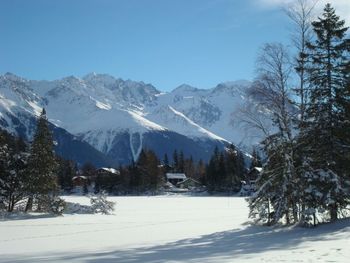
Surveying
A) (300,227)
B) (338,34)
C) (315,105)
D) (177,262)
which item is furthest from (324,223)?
(177,262)

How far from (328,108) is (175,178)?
131 meters

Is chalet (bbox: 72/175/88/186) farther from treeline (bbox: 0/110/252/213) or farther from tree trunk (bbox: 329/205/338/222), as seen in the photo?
tree trunk (bbox: 329/205/338/222)

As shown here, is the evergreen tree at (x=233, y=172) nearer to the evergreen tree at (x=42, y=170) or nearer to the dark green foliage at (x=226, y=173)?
the dark green foliage at (x=226, y=173)

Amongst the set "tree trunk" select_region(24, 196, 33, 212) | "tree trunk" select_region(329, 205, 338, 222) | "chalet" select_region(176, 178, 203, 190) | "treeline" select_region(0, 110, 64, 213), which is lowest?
"tree trunk" select_region(329, 205, 338, 222)

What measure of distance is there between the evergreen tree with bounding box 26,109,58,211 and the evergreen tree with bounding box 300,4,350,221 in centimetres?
2494

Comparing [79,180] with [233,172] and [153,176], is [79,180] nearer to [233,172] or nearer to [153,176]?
[153,176]

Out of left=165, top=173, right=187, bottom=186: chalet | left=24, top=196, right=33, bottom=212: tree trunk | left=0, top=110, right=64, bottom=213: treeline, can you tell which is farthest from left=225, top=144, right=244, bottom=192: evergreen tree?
left=24, top=196, right=33, bottom=212: tree trunk

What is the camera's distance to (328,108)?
2878 centimetres

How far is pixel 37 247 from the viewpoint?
73.5ft

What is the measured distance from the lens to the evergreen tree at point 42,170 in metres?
44.7

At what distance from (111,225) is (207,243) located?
12.6 metres

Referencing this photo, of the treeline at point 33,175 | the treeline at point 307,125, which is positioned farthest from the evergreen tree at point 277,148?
the treeline at point 33,175

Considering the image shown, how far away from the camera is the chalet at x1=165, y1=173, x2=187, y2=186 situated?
515 ft

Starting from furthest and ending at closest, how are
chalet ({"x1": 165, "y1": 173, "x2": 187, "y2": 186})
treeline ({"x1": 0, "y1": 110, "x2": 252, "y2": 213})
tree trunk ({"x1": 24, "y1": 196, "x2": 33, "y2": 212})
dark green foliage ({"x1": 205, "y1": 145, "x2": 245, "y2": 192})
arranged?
chalet ({"x1": 165, "y1": 173, "x2": 187, "y2": 186}), dark green foliage ({"x1": 205, "y1": 145, "x2": 245, "y2": 192}), tree trunk ({"x1": 24, "y1": 196, "x2": 33, "y2": 212}), treeline ({"x1": 0, "y1": 110, "x2": 252, "y2": 213})
